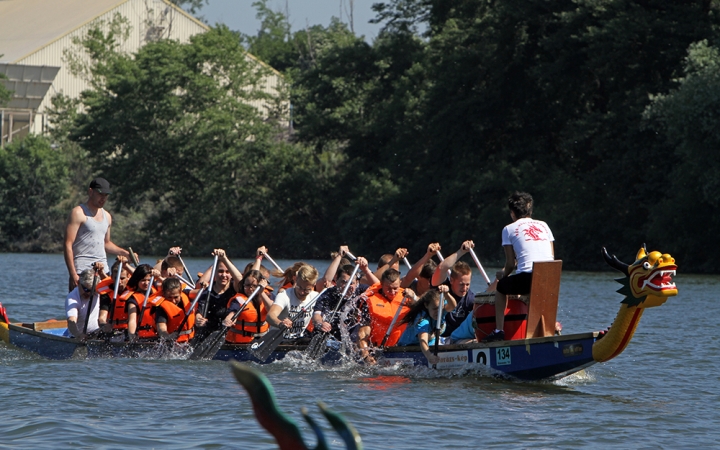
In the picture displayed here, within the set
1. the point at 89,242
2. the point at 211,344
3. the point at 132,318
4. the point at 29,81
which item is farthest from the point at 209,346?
the point at 29,81

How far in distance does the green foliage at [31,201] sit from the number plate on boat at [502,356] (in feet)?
122

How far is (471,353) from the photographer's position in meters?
9.39

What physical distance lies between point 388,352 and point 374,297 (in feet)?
1.81

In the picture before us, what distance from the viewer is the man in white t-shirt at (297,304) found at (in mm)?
10438

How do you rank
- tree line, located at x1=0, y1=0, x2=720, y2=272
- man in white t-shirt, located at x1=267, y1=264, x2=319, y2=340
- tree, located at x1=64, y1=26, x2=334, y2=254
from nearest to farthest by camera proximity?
man in white t-shirt, located at x1=267, y1=264, x2=319, y2=340
tree line, located at x1=0, y1=0, x2=720, y2=272
tree, located at x1=64, y1=26, x2=334, y2=254

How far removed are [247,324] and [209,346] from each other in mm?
455

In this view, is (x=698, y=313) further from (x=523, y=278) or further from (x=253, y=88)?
(x=253, y=88)

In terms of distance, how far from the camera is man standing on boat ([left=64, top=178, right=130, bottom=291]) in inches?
400

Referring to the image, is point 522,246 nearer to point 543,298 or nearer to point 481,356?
point 543,298

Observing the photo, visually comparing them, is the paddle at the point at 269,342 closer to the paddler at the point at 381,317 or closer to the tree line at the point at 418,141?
the paddler at the point at 381,317

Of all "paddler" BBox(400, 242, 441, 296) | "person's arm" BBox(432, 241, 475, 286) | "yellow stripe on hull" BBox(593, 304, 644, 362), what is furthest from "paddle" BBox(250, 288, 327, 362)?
"yellow stripe on hull" BBox(593, 304, 644, 362)

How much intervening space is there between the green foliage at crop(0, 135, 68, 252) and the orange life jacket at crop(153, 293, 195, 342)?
3437cm

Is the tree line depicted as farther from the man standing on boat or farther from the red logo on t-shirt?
the man standing on boat

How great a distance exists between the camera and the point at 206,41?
44.7 meters
